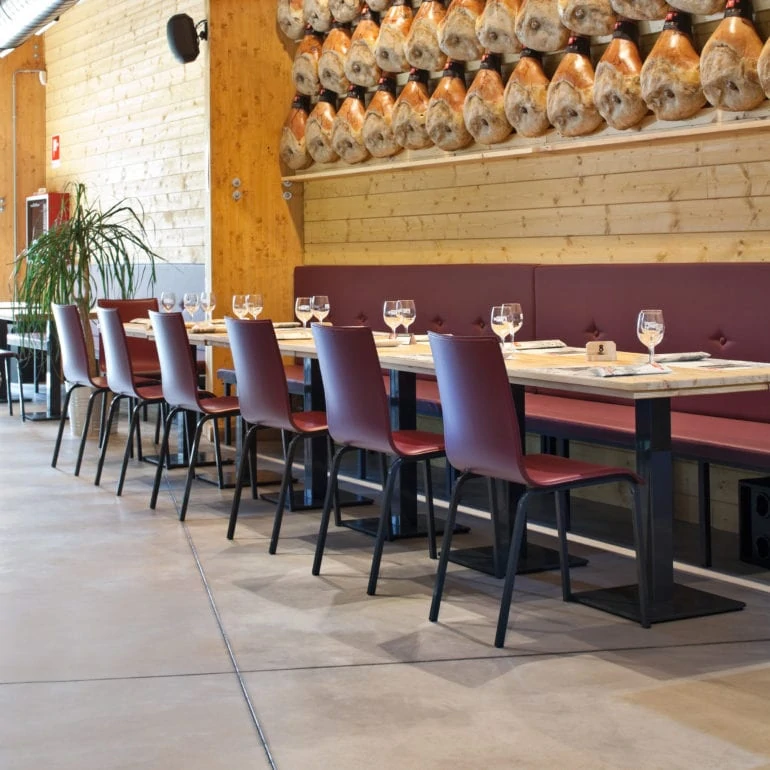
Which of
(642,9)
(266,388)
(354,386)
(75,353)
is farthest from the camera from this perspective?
(75,353)

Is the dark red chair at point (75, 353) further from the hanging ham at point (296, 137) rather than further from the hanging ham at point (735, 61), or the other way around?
the hanging ham at point (735, 61)

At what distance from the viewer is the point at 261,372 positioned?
4812 millimetres

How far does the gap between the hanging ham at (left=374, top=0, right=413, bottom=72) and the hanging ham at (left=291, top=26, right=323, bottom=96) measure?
81 cm

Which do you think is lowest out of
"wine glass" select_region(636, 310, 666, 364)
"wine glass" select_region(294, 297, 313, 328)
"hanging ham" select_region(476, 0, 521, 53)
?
"wine glass" select_region(636, 310, 666, 364)

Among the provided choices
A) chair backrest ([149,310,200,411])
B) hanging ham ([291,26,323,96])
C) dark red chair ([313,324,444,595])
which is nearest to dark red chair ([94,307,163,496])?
chair backrest ([149,310,200,411])

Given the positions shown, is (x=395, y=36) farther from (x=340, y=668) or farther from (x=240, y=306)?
(x=340, y=668)

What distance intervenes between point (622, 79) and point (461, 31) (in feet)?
4.13

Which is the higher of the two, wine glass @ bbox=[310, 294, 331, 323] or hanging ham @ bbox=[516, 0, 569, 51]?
hanging ham @ bbox=[516, 0, 569, 51]

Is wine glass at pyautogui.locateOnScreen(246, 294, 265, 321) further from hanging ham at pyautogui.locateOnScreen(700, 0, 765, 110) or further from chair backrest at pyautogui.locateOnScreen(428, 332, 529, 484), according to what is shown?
chair backrest at pyautogui.locateOnScreen(428, 332, 529, 484)

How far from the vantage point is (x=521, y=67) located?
19.9ft

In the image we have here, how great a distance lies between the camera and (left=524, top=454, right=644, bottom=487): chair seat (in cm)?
359

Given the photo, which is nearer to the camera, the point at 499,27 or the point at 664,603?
the point at 664,603

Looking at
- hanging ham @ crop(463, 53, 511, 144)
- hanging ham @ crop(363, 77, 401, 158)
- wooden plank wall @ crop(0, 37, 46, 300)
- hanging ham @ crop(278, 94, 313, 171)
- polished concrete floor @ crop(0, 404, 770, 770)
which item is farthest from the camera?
wooden plank wall @ crop(0, 37, 46, 300)

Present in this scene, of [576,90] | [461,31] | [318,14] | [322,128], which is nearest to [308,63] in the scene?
[318,14]
